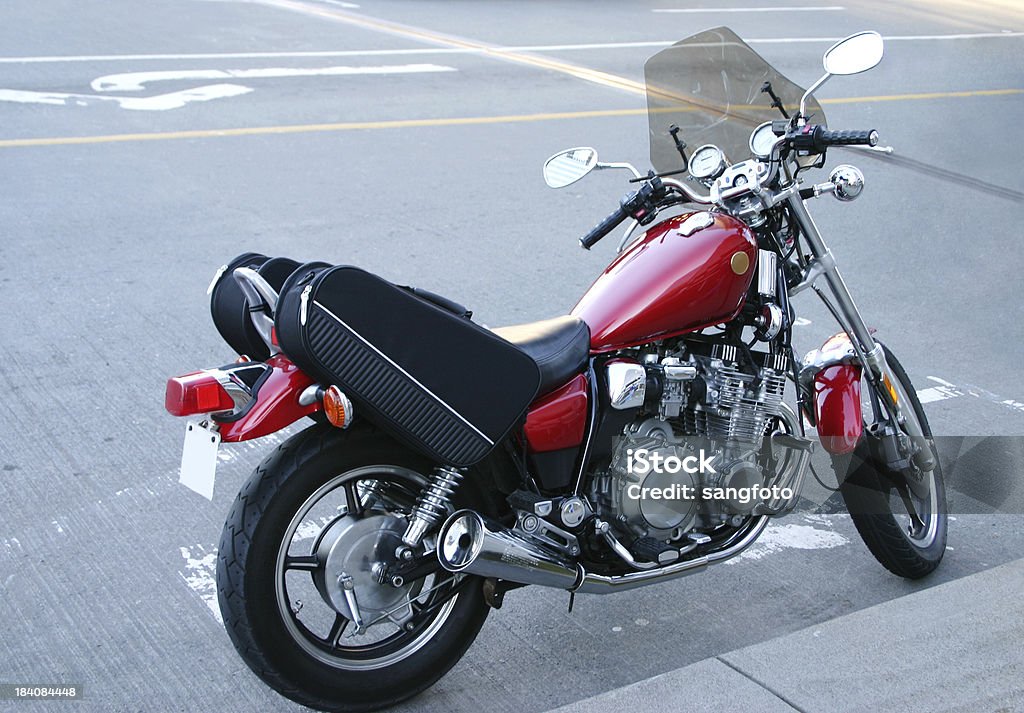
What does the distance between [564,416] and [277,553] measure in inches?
33.5

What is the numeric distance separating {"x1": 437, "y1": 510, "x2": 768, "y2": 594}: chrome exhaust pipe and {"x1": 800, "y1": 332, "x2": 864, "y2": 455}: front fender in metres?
0.66

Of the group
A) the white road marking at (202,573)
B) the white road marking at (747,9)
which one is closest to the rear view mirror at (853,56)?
the white road marking at (202,573)

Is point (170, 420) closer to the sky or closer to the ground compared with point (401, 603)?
closer to the ground

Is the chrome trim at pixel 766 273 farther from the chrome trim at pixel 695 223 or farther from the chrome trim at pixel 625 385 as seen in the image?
the chrome trim at pixel 625 385

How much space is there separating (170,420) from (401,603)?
7.27 feet

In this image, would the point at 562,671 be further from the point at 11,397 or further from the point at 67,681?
the point at 11,397

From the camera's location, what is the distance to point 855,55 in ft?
11.6

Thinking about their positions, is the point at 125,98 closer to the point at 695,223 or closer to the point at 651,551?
the point at 695,223

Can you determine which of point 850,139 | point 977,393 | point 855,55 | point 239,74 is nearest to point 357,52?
point 239,74

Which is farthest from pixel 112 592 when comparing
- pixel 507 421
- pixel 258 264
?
pixel 507 421

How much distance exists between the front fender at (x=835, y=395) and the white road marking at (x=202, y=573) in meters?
1.96

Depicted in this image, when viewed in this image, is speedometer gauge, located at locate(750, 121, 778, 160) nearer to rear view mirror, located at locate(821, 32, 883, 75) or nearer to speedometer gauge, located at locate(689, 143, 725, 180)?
speedometer gauge, located at locate(689, 143, 725, 180)

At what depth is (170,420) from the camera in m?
5.17

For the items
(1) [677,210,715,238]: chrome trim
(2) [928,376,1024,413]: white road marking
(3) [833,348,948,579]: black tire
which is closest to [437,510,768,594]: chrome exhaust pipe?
(3) [833,348,948,579]: black tire
